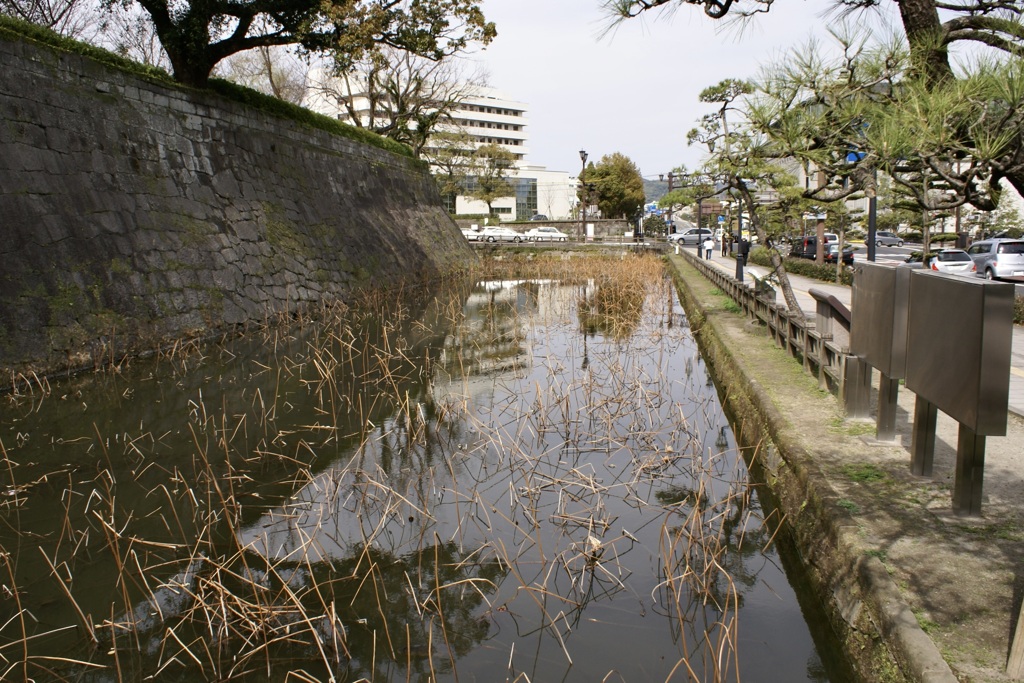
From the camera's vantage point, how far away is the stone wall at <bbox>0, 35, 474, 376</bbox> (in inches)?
374

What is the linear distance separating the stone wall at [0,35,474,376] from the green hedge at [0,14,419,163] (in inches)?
6.9

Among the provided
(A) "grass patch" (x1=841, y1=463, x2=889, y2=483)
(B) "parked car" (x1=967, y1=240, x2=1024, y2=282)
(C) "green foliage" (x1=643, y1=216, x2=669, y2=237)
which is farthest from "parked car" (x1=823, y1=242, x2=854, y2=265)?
(C) "green foliage" (x1=643, y1=216, x2=669, y2=237)

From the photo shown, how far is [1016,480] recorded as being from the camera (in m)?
4.85

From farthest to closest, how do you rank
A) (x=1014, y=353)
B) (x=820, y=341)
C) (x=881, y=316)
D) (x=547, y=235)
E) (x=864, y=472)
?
(x=547, y=235), (x=1014, y=353), (x=820, y=341), (x=881, y=316), (x=864, y=472)

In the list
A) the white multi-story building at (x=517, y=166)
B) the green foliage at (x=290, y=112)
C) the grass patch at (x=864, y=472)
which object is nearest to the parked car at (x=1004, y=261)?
the grass patch at (x=864, y=472)

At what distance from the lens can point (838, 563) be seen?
4.00 metres

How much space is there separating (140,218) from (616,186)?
54.9 meters

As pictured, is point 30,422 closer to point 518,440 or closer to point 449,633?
point 518,440

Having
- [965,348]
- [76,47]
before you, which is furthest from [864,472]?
[76,47]

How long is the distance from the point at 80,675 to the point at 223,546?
54.7 inches

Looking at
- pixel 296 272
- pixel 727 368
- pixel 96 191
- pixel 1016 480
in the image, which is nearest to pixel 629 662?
pixel 1016 480

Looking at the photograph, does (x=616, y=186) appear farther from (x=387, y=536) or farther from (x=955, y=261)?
(x=387, y=536)

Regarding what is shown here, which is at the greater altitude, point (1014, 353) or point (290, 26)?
point (290, 26)

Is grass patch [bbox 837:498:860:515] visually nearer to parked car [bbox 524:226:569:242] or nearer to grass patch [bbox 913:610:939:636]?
grass patch [bbox 913:610:939:636]
